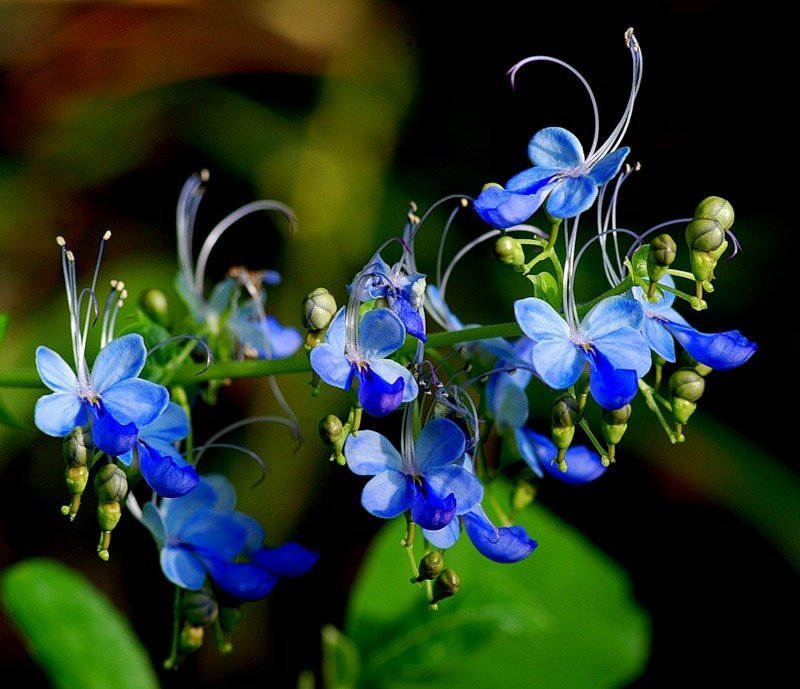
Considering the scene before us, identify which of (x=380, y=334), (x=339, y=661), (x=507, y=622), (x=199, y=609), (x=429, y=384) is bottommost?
(x=339, y=661)

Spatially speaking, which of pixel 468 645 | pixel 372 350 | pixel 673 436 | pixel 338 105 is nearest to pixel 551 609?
pixel 468 645

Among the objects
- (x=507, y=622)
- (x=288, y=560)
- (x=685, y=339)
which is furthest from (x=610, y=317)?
(x=507, y=622)

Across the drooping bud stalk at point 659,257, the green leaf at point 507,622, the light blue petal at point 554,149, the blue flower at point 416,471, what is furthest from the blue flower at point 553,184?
the green leaf at point 507,622

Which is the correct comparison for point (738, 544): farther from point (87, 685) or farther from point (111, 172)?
point (111, 172)

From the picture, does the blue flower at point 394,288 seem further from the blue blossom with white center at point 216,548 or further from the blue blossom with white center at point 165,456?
the blue blossom with white center at point 216,548

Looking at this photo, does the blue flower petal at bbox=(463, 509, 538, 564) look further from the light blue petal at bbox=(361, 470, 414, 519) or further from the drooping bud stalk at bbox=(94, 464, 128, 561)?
the drooping bud stalk at bbox=(94, 464, 128, 561)

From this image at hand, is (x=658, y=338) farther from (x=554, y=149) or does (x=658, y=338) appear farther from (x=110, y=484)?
(x=110, y=484)

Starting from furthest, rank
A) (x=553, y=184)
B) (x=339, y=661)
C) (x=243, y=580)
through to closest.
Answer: (x=339, y=661) → (x=243, y=580) → (x=553, y=184)
